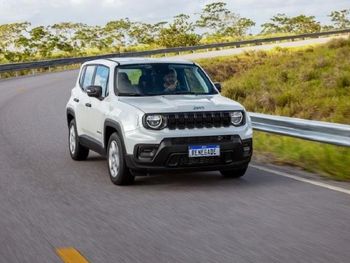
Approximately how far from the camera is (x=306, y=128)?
9.90m

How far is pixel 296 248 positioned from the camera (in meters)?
5.47

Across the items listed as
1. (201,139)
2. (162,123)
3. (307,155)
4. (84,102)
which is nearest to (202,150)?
(201,139)

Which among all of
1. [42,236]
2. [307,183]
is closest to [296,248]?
[42,236]

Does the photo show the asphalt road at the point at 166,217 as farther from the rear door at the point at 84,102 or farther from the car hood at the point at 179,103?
the car hood at the point at 179,103

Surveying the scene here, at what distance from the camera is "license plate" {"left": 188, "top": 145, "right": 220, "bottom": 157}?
8133 mm

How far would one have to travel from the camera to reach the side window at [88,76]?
1029 cm

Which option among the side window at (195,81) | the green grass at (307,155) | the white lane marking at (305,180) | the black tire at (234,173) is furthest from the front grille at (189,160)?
the green grass at (307,155)

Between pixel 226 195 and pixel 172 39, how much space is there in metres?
66.3

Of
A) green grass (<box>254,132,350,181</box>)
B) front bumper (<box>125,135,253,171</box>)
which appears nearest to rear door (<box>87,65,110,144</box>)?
front bumper (<box>125,135,253,171</box>)

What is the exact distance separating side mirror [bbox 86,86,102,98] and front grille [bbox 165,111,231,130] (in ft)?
4.77

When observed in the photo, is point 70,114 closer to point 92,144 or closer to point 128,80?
point 92,144

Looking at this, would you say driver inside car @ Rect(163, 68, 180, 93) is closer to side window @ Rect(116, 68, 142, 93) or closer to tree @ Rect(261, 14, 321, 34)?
side window @ Rect(116, 68, 142, 93)

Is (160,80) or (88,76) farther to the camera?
(88,76)

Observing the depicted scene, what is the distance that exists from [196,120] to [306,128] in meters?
2.39
